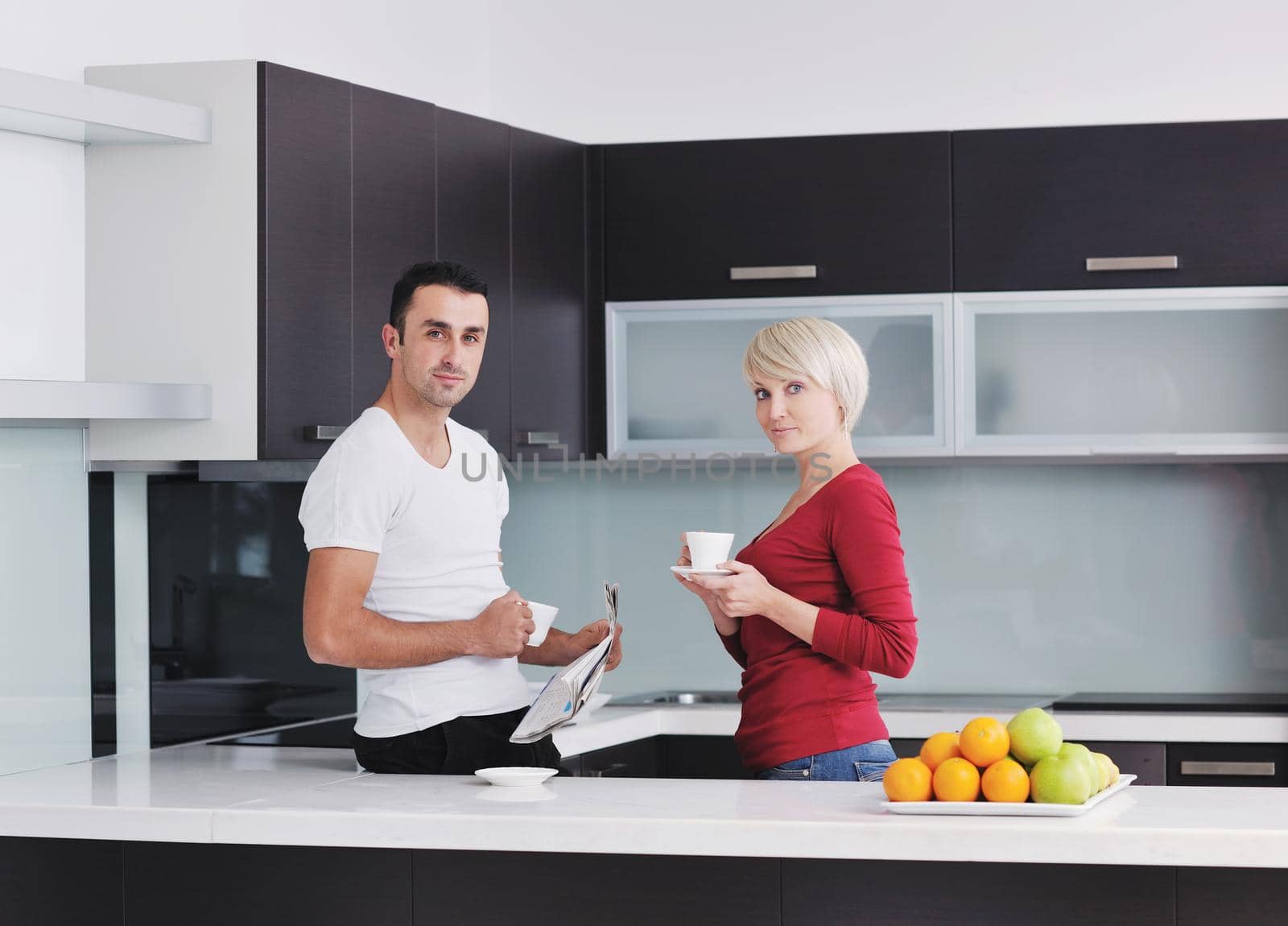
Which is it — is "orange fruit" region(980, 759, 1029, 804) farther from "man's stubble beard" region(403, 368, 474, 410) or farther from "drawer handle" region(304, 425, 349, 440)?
"drawer handle" region(304, 425, 349, 440)

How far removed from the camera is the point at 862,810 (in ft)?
6.06

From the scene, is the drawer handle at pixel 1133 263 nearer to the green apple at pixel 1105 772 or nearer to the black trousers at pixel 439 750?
the green apple at pixel 1105 772

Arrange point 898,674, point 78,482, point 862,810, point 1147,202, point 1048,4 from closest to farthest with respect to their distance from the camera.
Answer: point 862,810
point 898,674
point 78,482
point 1147,202
point 1048,4

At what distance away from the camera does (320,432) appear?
2.75 m

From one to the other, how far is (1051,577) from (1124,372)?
65cm

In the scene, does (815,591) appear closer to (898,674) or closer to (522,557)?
(898,674)


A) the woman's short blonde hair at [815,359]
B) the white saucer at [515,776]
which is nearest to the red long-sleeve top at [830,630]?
the woman's short blonde hair at [815,359]

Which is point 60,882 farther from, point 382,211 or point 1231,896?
point 1231,896

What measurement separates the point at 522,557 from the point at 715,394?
0.86 m

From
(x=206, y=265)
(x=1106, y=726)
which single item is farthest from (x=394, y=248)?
(x=1106, y=726)

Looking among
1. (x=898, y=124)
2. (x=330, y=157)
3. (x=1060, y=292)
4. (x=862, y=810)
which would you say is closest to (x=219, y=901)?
(x=862, y=810)

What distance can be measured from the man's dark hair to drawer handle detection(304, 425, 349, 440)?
45 centimetres

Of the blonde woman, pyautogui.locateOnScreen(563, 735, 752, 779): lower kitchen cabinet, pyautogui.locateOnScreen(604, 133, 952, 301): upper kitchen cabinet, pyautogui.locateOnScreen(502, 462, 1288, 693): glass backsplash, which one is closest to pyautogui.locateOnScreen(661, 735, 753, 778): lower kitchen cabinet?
pyautogui.locateOnScreen(563, 735, 752, 779): lower kitchen cabinet

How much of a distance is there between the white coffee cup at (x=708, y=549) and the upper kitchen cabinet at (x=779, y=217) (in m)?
1.61
